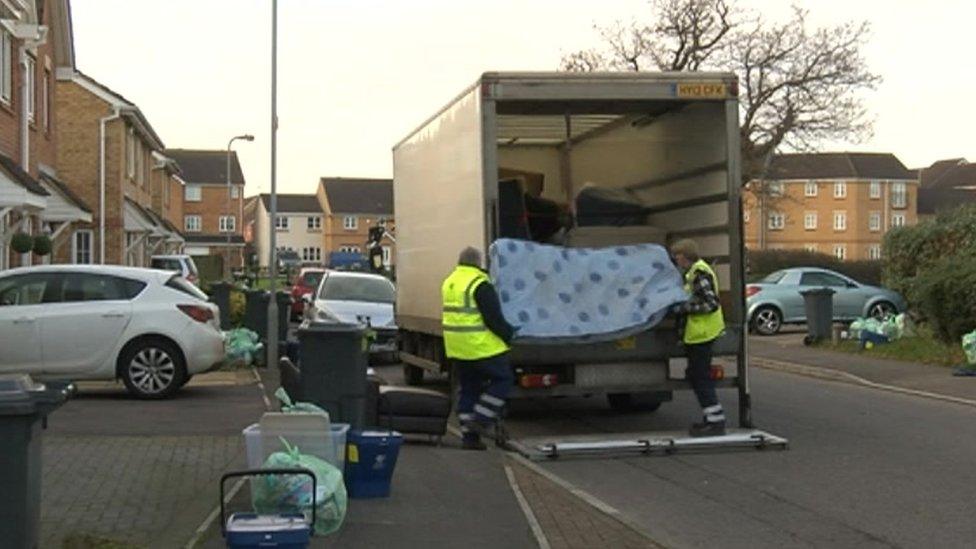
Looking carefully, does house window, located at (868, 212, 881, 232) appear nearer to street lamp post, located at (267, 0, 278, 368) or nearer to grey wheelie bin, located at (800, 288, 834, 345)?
grey wheelie bin, located at (800, 288, 834, 345)

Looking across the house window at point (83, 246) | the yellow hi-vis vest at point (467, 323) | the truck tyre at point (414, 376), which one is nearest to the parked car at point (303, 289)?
the house window at point (83, 246)

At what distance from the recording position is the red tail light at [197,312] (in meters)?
15.4

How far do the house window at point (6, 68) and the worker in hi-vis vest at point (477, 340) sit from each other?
1400 cm

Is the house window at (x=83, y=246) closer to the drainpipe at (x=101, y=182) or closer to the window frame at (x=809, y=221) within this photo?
the drainpipe at (x=101, y=182)

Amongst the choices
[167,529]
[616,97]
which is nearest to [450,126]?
[616,97]

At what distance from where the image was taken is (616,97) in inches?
479

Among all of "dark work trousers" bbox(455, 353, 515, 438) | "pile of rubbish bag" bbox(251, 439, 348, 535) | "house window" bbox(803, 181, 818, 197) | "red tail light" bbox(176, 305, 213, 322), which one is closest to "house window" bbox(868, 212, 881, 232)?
"house window" bbox(803, 181, 818, 197)

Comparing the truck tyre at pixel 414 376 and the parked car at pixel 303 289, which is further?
the parked car at pixel 303 289

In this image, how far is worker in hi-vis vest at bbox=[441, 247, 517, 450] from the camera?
37.3 ft

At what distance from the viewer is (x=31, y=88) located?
26.3 m

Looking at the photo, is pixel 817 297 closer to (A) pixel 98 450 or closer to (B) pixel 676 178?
(B) pixel 676 178

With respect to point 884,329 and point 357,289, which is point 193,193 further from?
point 884,329

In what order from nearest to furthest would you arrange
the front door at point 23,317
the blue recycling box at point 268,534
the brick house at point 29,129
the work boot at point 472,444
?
1. the blue recycling box at point 268,534
2. the work boot at point 472,444
3. the front door at point 23,317
4. the brick house at point 29,129

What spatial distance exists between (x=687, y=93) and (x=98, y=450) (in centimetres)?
599
